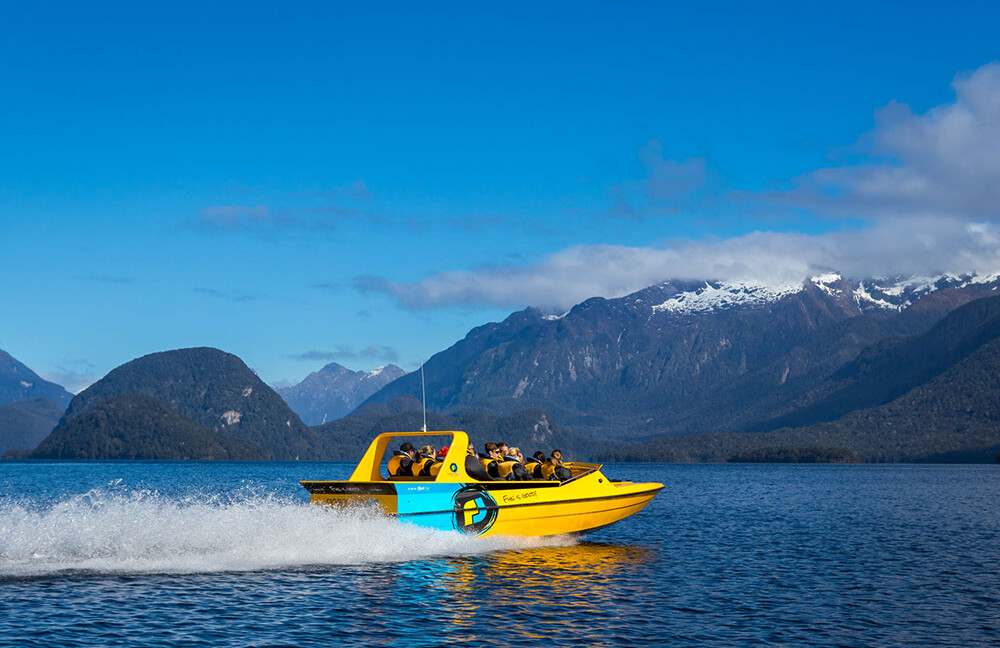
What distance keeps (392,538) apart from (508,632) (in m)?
7.88

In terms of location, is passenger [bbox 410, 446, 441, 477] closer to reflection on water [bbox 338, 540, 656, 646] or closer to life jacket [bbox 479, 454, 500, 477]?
life jacket [bbox 479, 454, 500, 477]

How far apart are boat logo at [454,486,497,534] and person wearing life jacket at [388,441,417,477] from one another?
65.9 inches

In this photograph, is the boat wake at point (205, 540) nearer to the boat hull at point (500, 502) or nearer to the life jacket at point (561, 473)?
the boat hull at point (500, 502)

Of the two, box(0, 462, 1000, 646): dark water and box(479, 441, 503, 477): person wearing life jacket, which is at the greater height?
box(479, 441, 503, 477): person wearing life jacket

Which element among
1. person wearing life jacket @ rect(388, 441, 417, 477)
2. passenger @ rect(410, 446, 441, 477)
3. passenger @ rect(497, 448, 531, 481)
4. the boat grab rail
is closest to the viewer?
passenger @ rect(410, 446, 441, 477)

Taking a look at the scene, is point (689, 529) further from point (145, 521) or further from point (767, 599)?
point (145, 521)

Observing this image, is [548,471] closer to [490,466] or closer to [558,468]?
[558,468]

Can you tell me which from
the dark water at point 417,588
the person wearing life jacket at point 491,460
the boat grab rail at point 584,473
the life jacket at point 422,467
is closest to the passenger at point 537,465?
the boat grab rail at point 584,473

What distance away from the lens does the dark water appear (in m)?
19.2

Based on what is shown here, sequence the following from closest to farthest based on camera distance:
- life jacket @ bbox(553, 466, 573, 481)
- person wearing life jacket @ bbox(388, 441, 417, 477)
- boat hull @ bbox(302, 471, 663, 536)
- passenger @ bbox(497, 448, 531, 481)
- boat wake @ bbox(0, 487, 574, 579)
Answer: boat wake @ bbox(0, 487, 574, 579)
boat hull @ bbox(302, 471, 663, 536)
person wearing life jacket @ bbox(388, 441, 417, 477)
passenger @ bbox(497, 448, 531, 481)
life jacket @ bbox(553, 466, 573, 481)

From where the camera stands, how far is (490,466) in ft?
97.5

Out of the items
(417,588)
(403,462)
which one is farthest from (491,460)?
(417,588)

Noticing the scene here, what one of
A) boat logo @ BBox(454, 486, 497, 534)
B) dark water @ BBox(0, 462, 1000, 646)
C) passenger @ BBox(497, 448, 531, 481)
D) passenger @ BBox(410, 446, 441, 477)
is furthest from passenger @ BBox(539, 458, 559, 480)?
passenger @ BBox(410, 446, 441, 477)

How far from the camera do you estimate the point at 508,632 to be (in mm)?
19188
